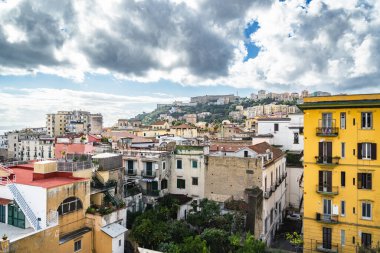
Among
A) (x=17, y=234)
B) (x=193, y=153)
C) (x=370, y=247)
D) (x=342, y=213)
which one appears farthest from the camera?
(x=193, y=153)

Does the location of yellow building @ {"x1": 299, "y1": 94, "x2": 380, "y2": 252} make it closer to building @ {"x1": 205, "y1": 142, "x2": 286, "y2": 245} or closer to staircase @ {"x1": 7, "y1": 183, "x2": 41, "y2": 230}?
building @ {"x1": 205, "y1": 142, "x2": 286, "y2": 245}

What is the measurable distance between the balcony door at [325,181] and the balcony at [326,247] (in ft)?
14.4

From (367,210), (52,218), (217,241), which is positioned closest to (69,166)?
(52,218)

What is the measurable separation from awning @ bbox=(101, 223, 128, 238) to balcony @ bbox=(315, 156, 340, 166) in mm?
16695

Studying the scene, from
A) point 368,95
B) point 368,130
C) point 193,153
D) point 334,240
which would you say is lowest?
point 334,240

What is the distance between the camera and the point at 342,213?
2420 cm

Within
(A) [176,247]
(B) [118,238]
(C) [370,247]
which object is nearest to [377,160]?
(C) [370,247]

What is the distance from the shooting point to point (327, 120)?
25.0 meters

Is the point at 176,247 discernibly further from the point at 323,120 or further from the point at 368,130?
the point at 368,130

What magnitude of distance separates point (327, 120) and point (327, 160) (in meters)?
3.23

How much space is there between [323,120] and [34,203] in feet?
74.7

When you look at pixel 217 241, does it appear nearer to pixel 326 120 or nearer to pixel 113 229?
pixel 113 229

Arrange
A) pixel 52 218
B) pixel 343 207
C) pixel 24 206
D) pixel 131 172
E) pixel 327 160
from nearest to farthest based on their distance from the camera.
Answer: pixel 52 218 → pixel 24 206 → pixel 343 207 → pixel 327 160 → pixel 131 172

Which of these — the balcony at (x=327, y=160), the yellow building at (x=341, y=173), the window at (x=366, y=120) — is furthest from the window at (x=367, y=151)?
the balcony at (x=327, y=160)
